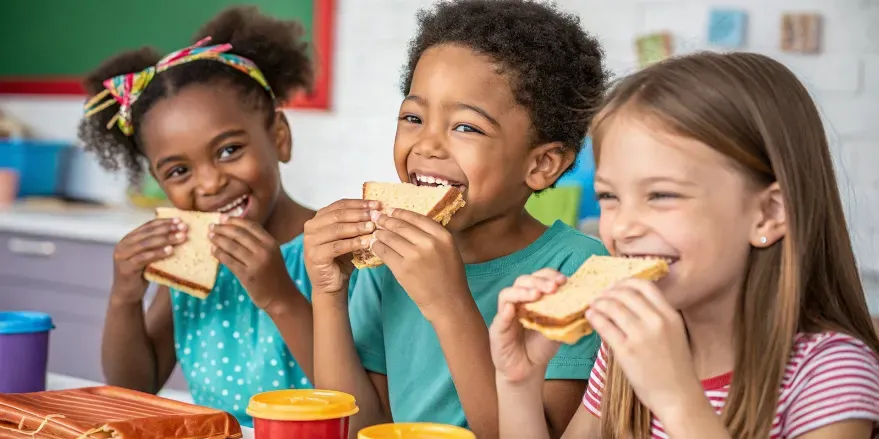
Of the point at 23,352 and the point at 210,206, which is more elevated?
the point at 210,206

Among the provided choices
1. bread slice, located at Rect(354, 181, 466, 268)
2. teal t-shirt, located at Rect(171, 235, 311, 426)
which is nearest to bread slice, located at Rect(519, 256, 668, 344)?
bread slice, located at Rect(354, 181, 466, 268)

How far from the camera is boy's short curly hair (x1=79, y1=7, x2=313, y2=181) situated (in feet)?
6.91

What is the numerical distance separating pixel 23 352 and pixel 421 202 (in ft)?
2.13

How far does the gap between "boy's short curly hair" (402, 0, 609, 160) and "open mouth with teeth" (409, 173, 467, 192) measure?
0.49 ft

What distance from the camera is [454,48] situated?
61.5 inches

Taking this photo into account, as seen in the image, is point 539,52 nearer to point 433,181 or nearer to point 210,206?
point 433,181

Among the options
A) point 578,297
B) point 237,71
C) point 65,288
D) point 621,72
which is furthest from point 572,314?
point 65,288

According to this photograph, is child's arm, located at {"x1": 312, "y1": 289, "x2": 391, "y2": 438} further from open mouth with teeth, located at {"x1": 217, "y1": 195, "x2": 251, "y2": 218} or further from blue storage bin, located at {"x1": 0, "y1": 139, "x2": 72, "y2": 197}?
blue storage bin, located at {"x1": 0, "y1": 139, "x2": 72, "y2": 197}

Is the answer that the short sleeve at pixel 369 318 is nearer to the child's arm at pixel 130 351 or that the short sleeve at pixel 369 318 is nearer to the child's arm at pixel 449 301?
the child's arm at pixel 449 301

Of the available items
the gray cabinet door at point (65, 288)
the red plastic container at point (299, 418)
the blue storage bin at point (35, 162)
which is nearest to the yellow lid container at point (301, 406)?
the red plastic container at point (299, 418)

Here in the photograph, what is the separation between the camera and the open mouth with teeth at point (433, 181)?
1532mm

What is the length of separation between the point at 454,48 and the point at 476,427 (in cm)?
58

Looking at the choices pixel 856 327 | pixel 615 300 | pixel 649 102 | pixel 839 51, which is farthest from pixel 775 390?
pixel 839 51

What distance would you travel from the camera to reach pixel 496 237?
1.65m
